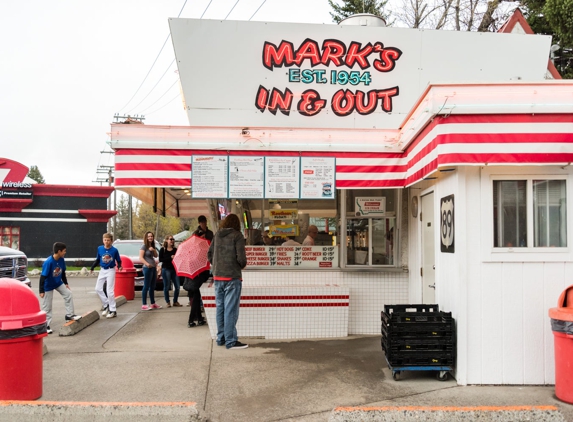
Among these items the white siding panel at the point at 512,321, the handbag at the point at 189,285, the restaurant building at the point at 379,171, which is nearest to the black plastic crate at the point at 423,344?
the restaurant building at the point at 379,171

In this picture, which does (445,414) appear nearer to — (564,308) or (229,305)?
(564,308)

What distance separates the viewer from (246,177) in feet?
24.7

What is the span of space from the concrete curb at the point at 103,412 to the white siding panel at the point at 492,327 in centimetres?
314

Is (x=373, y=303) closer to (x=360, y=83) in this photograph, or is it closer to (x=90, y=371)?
(x=360, y=83)

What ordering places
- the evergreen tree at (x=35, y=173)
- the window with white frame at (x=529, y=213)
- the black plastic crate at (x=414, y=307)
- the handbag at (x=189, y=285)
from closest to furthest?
1. the window with white frame at (x=529, y=213)
2. the black plastic crate at (x=414, y=307)
3. the handbag at (x=189, y=285)
4. the evergreen tree at (x=35, y=173)

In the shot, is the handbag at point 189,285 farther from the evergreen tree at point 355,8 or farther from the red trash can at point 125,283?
the evergreen tree at point 355,8

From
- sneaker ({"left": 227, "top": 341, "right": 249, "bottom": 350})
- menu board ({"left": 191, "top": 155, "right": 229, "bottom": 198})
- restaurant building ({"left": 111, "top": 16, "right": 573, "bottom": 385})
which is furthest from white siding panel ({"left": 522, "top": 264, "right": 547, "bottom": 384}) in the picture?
menu board ({"left": 191, "top": 155, "right": 229, "bottom": 198})

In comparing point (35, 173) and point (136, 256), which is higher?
point (35, 173)

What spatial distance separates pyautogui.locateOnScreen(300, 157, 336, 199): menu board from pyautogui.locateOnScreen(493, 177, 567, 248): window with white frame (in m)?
2.34

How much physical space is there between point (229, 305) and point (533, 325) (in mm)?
3894

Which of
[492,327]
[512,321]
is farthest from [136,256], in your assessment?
[512,321]

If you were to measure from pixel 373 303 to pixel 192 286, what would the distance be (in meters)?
3.19

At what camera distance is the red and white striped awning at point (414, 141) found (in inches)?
225

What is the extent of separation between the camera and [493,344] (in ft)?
19.1
